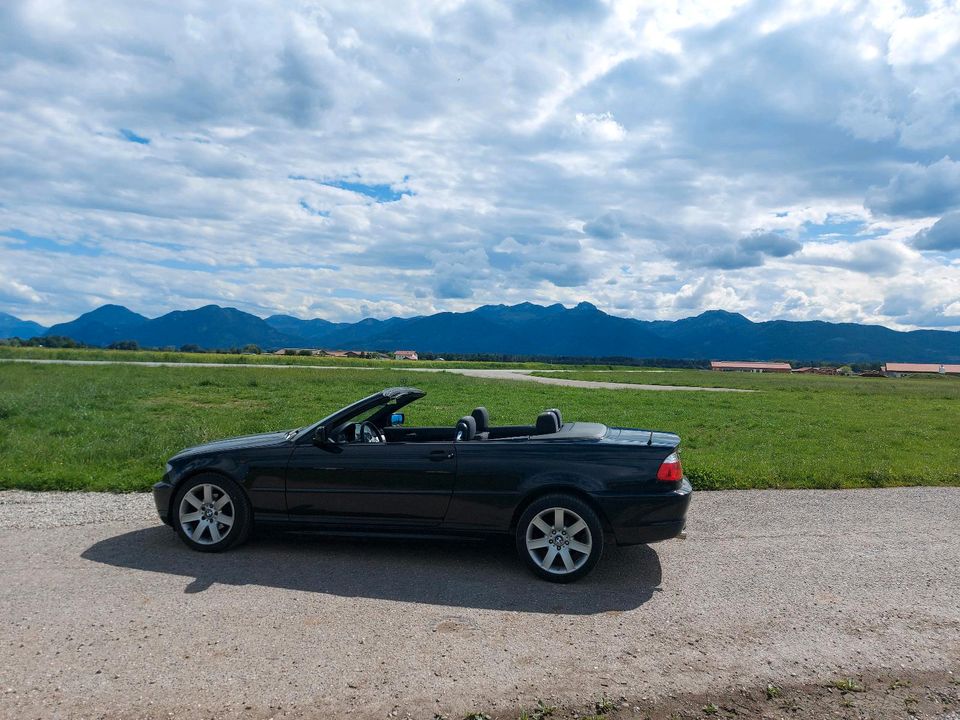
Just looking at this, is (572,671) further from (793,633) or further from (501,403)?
(501,403)

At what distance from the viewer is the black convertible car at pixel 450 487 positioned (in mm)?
5438

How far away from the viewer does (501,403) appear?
2234 centimetres

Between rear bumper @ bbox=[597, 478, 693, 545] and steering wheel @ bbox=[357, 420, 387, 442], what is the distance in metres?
2.23

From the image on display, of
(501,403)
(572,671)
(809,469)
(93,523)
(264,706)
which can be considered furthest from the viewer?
(501,403)

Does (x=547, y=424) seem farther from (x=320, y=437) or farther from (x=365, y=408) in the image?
(x=320, y=437)

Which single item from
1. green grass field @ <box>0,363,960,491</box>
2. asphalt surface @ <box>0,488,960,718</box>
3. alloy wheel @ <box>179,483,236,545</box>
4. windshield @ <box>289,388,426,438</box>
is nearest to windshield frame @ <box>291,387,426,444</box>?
windshield @ <box>289,388,426,438</box>

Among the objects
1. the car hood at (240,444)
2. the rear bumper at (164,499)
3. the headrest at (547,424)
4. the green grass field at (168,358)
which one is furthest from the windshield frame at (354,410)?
the green grass field at (168,358)

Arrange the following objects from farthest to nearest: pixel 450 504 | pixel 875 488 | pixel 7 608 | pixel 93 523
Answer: pixel 875 488
pixel 93 523
pixel 450 504
pixel 7 608

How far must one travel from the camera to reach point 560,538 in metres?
5.44

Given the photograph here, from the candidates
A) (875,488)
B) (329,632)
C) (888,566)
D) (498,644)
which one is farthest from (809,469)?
(329,632)

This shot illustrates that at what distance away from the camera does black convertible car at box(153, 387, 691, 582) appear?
544 cm

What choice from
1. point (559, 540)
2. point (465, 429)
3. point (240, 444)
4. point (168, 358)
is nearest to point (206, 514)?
point (240, 444)

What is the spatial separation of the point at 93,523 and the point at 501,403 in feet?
53.1

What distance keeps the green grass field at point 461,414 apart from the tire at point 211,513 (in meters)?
2.97
